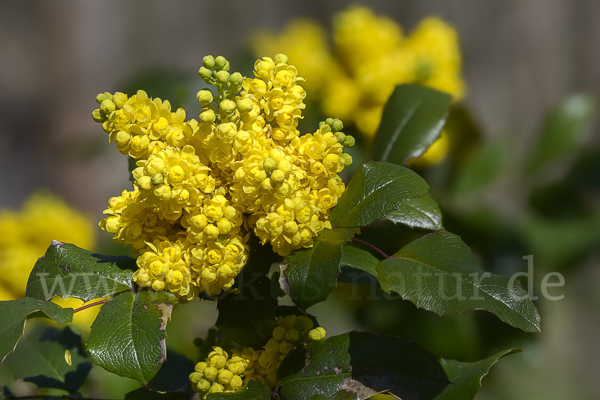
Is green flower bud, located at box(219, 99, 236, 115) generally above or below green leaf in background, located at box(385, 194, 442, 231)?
above

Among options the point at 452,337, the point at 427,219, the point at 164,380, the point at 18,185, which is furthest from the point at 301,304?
the point at 18,185

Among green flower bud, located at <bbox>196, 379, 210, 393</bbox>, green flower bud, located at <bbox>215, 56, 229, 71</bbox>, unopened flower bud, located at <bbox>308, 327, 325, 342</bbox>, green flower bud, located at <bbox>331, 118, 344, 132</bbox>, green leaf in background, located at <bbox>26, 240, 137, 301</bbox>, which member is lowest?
green flower bud, located at <bbox>196, 379, 210, 393</bbox>

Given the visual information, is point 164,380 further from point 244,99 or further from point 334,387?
point 244,99

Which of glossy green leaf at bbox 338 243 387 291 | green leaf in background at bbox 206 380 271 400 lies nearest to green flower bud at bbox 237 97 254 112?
glossy green leaf at bbox 338 243 387 291

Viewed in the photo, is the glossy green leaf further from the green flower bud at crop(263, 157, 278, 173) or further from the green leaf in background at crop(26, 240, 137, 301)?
the green leaf in background at crop(26, 240, 137, 301)

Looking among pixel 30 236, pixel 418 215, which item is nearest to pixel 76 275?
pixel 418 215

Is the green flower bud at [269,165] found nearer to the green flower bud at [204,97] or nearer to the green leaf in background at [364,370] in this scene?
the green flower bud at [204,97]
